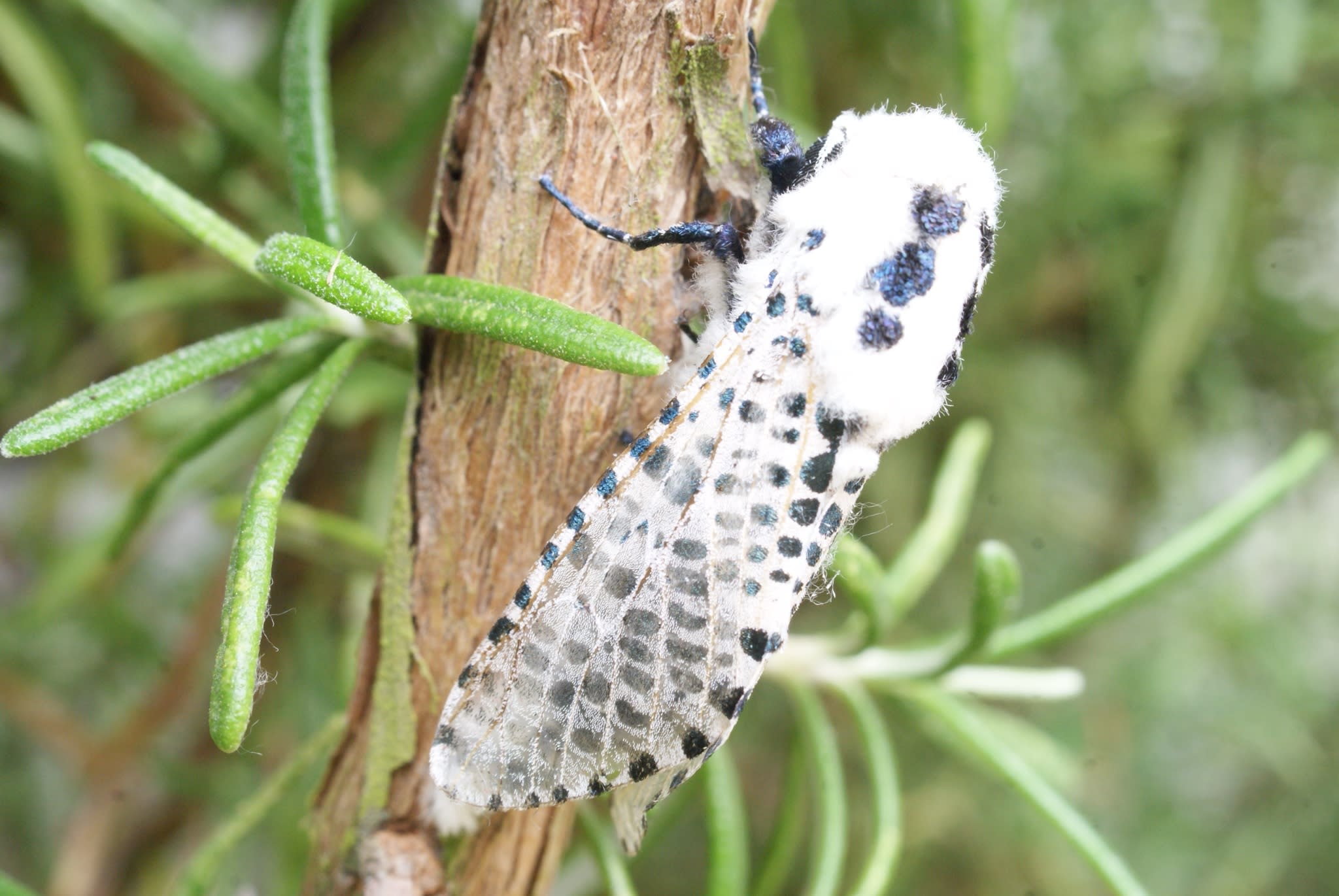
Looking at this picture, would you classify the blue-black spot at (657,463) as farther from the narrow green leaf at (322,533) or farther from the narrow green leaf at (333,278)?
the narrow green leaf at (322,533)

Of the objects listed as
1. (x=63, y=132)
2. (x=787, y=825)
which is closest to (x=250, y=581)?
(x=787, y=825)

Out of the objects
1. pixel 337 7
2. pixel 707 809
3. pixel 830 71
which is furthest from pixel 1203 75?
pixel 707 809

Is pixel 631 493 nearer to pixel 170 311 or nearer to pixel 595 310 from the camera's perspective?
pixel 595 310

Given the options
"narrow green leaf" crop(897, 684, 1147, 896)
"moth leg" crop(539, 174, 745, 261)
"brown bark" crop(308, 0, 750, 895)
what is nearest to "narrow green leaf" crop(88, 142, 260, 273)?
"brown bark" crop(308, 0, 750, 895)

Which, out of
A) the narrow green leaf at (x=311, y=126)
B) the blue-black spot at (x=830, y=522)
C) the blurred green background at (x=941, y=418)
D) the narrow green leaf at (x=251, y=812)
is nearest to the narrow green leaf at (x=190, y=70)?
the blurred green background at (x=941, y=418)

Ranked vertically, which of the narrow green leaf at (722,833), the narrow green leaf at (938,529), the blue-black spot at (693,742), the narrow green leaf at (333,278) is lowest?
the narrow green leaf at (722,833)

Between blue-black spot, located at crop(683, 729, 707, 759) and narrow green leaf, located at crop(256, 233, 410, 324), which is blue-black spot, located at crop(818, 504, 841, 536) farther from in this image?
narrow green leaf, located at crop(256, 233, 410, 324)
